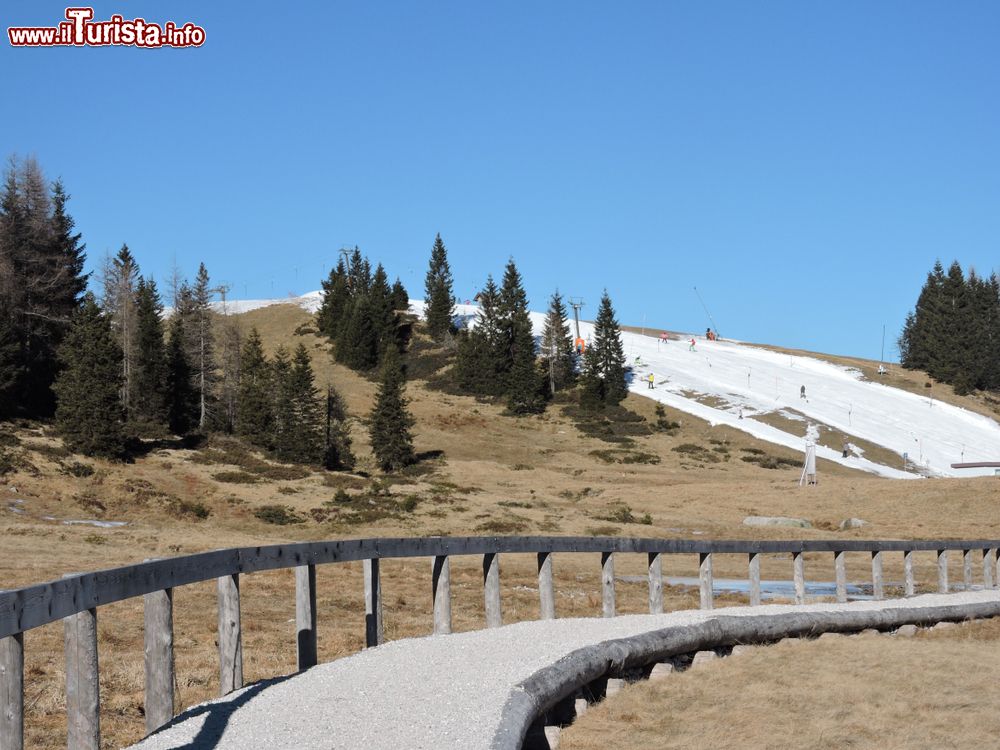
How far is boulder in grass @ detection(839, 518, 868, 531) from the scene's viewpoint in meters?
50.2

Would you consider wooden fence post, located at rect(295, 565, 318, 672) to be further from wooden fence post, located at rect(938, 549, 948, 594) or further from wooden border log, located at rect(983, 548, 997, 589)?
wooden border log, located at rect(983, 548, 997, 589)

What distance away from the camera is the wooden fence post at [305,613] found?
831 cm

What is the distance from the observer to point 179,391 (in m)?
76.4

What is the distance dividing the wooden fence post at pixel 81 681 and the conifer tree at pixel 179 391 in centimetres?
7112

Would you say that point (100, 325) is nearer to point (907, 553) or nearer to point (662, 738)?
point (907, 553)

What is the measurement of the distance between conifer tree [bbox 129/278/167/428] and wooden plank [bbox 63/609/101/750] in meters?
67.8

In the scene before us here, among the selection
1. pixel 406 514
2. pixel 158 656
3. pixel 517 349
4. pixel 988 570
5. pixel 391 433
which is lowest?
pixel 406 514

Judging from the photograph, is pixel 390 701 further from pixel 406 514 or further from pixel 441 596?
pixel 406 514

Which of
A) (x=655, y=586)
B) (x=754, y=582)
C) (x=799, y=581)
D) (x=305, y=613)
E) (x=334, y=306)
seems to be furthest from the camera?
(x=334, y=306)

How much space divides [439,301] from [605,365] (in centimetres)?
2884

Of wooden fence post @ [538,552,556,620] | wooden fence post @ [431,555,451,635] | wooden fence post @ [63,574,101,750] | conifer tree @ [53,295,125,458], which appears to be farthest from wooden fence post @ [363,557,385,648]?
conifer tree @ [53,295,125,458]

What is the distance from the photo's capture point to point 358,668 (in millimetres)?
8398

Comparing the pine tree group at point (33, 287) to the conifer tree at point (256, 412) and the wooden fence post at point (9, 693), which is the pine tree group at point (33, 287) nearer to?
the conifer tree at point (256, 412)

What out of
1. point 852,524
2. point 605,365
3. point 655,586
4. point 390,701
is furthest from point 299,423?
point 390,701
